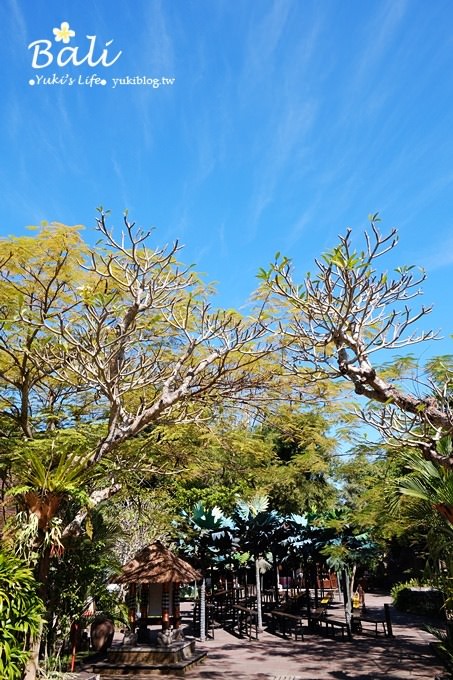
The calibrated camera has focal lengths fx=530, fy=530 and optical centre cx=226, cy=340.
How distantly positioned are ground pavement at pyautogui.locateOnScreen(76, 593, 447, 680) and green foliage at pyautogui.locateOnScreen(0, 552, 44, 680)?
5.31m

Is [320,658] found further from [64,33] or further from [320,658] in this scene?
[64,33]

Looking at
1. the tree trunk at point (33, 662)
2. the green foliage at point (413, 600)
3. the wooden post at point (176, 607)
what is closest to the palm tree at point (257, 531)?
the wooden post at point (176, 607)

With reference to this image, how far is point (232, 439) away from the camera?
39.6ft

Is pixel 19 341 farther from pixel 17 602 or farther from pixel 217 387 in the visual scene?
pixel 17 602

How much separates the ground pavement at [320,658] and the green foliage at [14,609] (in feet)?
17.4

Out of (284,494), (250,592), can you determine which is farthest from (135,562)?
(250,592)

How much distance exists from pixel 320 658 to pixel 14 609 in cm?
902

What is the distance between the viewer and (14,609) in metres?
7.04

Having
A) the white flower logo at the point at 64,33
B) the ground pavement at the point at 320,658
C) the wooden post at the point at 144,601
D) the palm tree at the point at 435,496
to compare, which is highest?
the white flower logo at the point at 64,33

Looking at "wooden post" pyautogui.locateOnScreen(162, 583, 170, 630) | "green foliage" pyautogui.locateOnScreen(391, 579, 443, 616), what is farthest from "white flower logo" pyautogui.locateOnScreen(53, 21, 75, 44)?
"green foliage" pyautogui.locateOnScreen(391, 579, 443, 616)

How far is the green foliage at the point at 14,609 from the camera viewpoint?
6796mm

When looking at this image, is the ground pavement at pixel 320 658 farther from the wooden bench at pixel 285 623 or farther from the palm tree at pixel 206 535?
the palm tree at pixel 206 535

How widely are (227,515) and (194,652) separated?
565 centimetres

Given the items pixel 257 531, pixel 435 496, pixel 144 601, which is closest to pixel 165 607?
pixel 144 601
